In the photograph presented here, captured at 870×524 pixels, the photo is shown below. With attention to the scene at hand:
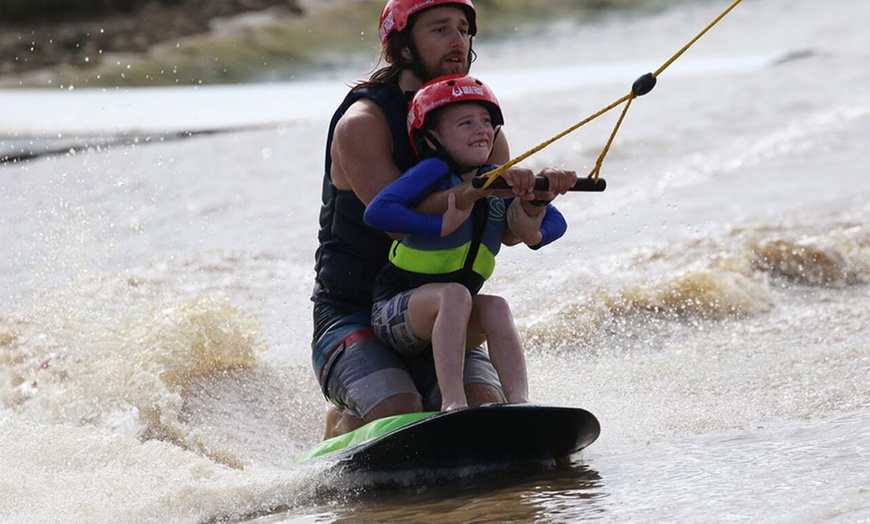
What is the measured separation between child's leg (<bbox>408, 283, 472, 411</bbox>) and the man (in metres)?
0.24

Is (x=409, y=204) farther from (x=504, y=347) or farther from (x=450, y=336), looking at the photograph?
(x=504, y=347)

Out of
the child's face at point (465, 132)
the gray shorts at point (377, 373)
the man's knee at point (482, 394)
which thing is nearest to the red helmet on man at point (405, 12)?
the child's face at point (465, 132)

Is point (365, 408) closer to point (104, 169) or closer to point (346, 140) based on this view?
point (346, 140)

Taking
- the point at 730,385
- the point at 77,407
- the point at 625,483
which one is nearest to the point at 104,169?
the point at 77,407

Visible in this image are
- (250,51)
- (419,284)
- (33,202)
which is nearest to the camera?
(419,284)

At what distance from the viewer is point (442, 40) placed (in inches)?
171

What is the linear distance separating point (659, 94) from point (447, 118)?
1215 cm

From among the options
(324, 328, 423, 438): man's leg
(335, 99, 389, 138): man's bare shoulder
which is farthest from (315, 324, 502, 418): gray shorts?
(335, 99, 389, 138): man's bare shoulder

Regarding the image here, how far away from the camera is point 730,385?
5.25 metres

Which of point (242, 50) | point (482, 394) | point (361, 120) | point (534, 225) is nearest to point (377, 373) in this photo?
point (482, 394)

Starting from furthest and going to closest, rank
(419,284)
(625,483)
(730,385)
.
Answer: (730,385) → (419,284) → (625,483)

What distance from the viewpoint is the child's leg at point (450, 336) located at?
4070 millimetres

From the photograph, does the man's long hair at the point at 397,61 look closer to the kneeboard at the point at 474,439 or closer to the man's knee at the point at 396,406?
the man's knee at the point at 396,406

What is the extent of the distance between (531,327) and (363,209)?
229 cm
